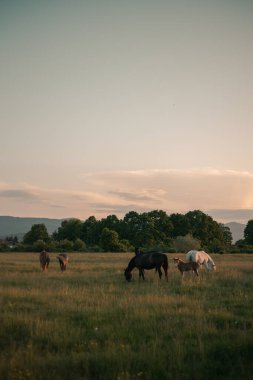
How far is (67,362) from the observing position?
22.5 ft

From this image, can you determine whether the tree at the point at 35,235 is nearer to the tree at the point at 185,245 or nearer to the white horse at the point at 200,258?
the tree at the point at 185,245

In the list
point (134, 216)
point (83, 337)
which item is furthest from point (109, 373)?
point (134, 216)

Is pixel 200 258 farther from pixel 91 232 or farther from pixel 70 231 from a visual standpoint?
pixel 70 231

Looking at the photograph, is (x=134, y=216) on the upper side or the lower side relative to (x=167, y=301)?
upper

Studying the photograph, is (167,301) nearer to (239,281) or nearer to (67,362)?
(67,362)

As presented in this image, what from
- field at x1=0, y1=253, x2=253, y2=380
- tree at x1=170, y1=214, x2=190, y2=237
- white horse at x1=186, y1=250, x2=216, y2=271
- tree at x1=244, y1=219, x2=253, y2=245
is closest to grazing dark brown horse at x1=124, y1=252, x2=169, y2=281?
white horse at x1=186, y1=250, x2=216, y2=271

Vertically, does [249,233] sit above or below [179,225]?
below

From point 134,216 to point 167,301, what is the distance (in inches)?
3514

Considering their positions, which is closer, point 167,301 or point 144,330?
point 144,330

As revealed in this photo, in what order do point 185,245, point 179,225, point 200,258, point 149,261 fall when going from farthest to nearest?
point 179,225
point 185,245
point 200,258
point 149,261

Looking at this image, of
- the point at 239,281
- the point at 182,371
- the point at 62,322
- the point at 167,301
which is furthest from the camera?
the point at 239,281

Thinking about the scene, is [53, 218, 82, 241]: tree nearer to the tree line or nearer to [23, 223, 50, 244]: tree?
the tree line

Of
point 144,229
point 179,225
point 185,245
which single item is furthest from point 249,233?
point 185,245

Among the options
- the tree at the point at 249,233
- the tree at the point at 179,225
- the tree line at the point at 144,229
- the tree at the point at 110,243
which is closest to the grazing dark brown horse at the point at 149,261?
the tree at the point at 110,243
